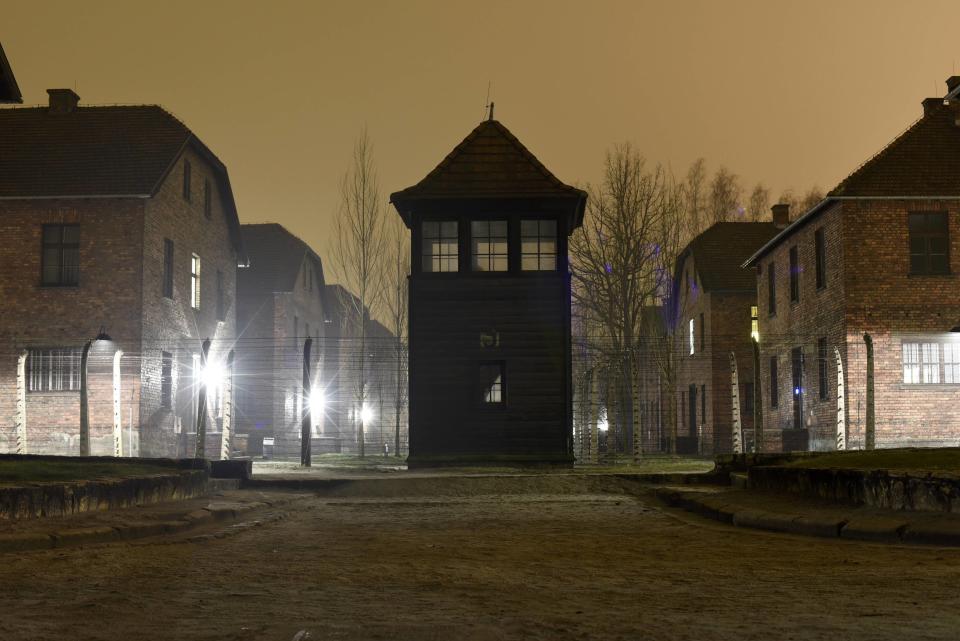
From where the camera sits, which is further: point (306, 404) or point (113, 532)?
point (306, 404)

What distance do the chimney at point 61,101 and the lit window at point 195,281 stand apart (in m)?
6.23

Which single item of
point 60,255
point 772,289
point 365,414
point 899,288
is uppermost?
point 60,255

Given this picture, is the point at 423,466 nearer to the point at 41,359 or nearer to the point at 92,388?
the point at 92,388

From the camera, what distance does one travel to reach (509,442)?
26469mm

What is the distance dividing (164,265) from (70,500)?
75.7 ft

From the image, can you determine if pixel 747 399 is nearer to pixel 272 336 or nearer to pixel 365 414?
pixel 272 336

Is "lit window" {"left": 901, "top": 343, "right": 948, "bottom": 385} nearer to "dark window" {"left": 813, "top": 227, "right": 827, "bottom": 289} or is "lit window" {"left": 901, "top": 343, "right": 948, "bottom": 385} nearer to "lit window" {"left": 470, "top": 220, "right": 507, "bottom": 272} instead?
"dark window" {"left": 813, "top": 227, "right": 827, "bottom": 289}

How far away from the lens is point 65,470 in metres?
15.1

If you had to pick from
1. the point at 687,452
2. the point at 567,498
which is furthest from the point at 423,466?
the point at 687,452

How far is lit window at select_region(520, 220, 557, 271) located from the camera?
26969 millimetres

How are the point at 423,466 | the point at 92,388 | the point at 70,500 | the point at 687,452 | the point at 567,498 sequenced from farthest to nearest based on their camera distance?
the point at 687,452
the point at 92,388
the point at 423,466
the point at 567,498
the point at 70,500

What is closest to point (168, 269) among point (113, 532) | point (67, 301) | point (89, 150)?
point (67, 301)

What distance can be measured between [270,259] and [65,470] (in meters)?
37.8

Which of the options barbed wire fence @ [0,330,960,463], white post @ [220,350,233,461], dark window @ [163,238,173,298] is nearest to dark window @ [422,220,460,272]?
barbed wire fence @ [0,330,960,463]
